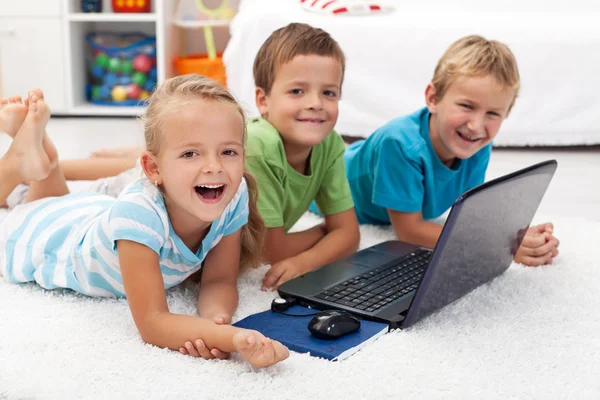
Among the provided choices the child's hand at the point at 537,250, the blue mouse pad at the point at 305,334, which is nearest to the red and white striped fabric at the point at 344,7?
the child's hand at the point at 537,250

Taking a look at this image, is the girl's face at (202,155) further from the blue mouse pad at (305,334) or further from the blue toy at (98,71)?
the blue toy at (98,71)

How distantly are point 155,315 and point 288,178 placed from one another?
0.46m

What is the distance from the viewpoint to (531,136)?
8.29 feet

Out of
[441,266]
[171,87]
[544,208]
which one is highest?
[171,87]

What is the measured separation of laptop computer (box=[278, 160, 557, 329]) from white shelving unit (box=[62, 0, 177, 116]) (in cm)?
202

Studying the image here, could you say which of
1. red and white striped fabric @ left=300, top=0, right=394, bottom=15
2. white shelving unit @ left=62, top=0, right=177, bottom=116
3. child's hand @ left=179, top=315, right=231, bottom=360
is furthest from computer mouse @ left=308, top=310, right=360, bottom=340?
white shelving unit @ left=62, top=0, right=177, bottom=116

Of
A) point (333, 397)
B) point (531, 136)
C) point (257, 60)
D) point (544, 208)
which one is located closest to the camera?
point (333, 397)

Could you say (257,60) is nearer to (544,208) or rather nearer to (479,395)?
(479,395)

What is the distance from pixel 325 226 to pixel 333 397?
25.7 inches

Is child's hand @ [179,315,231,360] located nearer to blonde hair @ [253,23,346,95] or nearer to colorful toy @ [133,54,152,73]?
blonde hair @ [253,23,346,95]

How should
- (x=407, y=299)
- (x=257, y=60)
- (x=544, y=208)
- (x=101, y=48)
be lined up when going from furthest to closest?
(x=101, y=48) → (x=544, y=208) → (x=257, y=60) → (x=407, y=299)

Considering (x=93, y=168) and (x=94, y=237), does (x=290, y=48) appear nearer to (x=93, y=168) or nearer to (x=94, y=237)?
(x=94, y=237)

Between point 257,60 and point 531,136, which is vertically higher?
point 257,60

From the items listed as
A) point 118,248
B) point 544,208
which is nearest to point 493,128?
point 544,208
